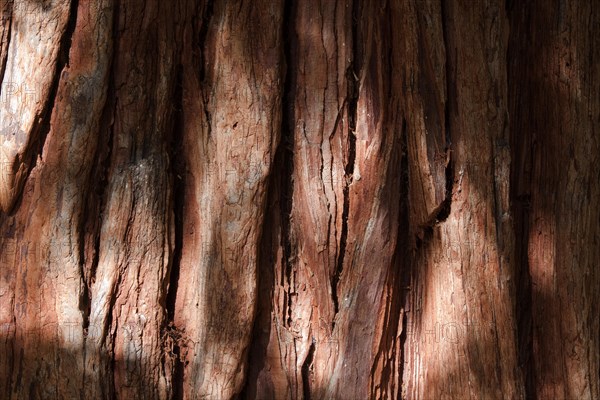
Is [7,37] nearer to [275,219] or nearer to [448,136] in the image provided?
[275,219]

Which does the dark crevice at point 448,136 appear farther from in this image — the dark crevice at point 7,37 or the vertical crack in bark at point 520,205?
the dark crevice at point 7,37

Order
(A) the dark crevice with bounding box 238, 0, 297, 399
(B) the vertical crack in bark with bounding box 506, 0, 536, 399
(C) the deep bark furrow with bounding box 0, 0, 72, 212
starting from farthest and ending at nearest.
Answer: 1. (B) the vertical crack in bark with bounding box 506, 0, 536, 399
2. (A) the dark crevice with bounding box 238, 0, 297, 399
3. (C) the deep bark furrow with bounding box 0, 0, 72, 212

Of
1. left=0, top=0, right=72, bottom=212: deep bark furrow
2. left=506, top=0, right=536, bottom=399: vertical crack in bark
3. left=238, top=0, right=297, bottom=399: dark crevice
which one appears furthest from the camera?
left=506, top=0, right=536, bottom=399: vertical crack in bark

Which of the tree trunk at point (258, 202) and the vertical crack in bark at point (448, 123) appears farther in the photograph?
the vertical crack in bark at point (448, 123)

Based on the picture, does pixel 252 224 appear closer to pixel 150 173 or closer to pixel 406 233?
pixel 150 173

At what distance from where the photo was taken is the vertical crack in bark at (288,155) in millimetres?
2299

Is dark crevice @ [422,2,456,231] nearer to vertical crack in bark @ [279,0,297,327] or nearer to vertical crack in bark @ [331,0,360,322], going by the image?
vertical crack in bark @ [331,0,360,322]

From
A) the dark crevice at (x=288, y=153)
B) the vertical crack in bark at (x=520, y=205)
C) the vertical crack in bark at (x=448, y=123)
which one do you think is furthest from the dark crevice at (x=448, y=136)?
the dark crevice at (x=288, y=153)

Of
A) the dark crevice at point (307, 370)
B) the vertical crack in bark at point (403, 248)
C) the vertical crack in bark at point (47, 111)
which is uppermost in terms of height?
the vertical crack in bark at point (47, 111)

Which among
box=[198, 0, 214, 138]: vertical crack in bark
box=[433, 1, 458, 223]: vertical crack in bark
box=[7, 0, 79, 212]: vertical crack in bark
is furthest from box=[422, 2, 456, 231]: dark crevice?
box=[7, 0, 79, 212]: vertical crack in bark

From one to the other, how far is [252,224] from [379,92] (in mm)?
565

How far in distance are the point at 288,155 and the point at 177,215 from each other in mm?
382

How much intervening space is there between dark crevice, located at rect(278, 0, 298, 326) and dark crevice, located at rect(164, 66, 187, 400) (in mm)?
304

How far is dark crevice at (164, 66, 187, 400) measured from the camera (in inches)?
88.7
